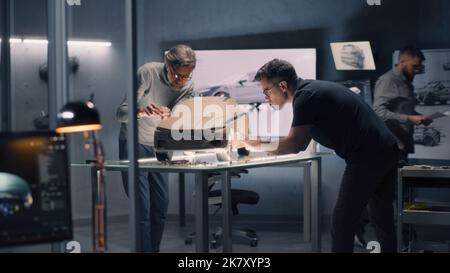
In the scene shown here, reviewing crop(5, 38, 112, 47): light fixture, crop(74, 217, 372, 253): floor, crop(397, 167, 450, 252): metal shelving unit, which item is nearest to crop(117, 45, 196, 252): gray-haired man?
crop(74, 217, 372, 253): floor

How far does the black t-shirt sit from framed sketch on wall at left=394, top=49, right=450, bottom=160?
313 cm

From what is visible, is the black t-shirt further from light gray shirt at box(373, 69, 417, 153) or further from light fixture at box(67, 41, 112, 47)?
light fixture at box(67, 41, 112, 47)

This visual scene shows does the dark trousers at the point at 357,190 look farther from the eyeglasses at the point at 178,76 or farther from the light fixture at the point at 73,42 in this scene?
the light fixture at the point at 73,42

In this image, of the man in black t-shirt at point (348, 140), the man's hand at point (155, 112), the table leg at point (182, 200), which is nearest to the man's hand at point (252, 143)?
the man in black t-shirt at point (348, 140)

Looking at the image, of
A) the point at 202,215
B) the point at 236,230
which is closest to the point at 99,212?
the point at 202,215

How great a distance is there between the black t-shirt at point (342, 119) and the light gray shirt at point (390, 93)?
2.20 m

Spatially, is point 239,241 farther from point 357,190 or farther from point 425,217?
point 357,190

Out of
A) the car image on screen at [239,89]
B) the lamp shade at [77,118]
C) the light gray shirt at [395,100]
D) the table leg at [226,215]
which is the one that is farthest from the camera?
the car image on screen at [239,89]

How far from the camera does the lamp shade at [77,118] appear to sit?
2.97m

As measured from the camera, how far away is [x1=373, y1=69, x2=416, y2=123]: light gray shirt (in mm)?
6555

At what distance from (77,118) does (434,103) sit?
5062 millimetres

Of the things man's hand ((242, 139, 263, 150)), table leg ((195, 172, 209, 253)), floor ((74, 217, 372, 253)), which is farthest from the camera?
floor ((74, 217, 372, 253))
